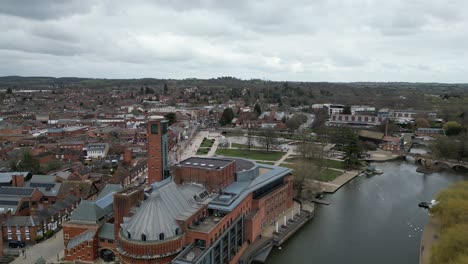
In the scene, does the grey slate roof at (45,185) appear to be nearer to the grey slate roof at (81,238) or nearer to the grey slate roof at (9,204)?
the grey slate roof at (9,204)

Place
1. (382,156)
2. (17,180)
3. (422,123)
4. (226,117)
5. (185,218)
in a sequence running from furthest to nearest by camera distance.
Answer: (226,117)
(422,123)
(382,156)
(17,180)
(185,218)

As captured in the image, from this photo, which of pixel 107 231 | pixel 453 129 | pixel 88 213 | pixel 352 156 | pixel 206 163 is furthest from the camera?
pixel 453 129

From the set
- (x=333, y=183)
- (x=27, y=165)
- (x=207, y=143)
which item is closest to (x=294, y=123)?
(x=207, y=143)

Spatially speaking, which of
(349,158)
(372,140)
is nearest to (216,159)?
(349,158)

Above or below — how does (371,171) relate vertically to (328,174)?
below

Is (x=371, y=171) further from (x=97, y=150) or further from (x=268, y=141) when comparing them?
(x=97, y=150)

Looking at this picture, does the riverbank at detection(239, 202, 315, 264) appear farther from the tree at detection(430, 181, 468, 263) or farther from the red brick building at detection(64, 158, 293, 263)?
the tree at detection(430, 181, 468, 263)
